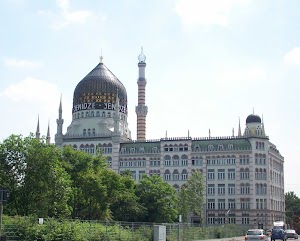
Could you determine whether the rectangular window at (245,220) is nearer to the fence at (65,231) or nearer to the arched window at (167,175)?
the arched window at (167,175)

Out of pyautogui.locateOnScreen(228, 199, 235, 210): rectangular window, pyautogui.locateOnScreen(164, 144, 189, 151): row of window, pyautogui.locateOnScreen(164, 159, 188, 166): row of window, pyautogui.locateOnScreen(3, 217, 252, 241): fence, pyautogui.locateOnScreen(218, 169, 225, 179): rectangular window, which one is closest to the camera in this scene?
pyautogui.locateOnScreen(3, 217, 252, 241): fence

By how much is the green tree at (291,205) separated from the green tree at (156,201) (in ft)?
251

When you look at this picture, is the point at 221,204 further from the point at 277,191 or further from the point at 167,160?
the point at 277,191

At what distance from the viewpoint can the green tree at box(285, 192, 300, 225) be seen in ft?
500

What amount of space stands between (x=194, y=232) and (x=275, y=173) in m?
66.0

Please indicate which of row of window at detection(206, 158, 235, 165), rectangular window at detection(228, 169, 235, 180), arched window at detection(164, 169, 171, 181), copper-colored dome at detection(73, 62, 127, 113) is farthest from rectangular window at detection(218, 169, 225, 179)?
copper-colored dome at detection(73, 62, 127, 113)

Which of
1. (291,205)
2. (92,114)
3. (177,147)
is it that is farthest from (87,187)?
(291,205)

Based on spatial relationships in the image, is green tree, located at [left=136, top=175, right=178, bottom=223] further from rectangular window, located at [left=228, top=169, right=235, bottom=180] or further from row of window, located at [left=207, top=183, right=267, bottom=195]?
rectangular window, located at [left=228, top=169, right=235, bottom=180]

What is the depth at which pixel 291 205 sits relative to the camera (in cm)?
16025

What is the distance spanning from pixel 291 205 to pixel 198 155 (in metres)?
56.9

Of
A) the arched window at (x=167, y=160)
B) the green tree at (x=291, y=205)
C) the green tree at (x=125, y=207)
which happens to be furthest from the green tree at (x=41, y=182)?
the green tree at (x=291, y=205)

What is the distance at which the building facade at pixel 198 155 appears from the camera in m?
112

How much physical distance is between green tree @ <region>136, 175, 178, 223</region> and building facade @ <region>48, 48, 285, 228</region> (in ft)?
104

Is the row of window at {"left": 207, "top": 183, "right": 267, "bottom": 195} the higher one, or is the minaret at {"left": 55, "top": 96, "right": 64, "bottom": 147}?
the minaret at {"left": 55, "top": 96, "right": 64, "bottom": 147}
